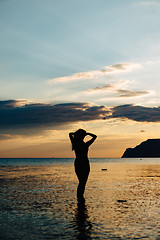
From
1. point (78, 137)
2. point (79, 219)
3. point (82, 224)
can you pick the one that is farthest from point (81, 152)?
point (82, 224)

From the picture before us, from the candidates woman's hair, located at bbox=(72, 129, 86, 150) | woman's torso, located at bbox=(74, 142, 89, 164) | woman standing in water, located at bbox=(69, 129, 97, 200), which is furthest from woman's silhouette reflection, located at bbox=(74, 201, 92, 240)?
woman's hair, located at bbox=(72, 129, 86, 150)

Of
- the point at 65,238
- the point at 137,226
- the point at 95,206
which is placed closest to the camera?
the point at 65,238

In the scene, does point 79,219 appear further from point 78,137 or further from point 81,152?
point 78,137

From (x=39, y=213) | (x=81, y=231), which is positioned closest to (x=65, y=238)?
(x=81, y=231)

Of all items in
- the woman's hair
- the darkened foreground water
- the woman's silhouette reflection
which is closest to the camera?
the woman's silhouette reflection

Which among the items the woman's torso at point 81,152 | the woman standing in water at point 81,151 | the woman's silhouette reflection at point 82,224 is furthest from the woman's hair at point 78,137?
the woman's silhouette reflection at point 82,224

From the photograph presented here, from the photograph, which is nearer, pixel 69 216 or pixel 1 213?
pixel 69 216

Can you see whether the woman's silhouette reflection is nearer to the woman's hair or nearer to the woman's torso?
the woman's torso

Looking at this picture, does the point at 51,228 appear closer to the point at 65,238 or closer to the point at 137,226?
the point at 65,238

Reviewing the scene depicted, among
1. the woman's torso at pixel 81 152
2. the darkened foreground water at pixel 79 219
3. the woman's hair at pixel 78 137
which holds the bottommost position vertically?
the darkened foreground water at pixel 79 219

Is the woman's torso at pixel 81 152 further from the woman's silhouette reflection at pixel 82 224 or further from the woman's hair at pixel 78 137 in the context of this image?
the woman's silhouette reflection at pixel 82 224

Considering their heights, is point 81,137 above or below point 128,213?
above

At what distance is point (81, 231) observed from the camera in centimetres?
841

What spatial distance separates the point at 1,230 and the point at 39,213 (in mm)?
2883
